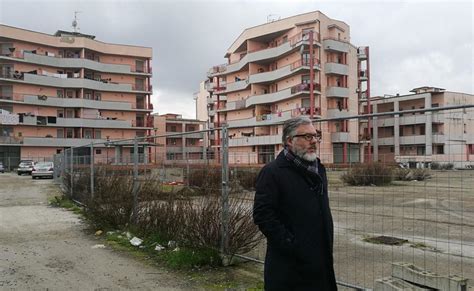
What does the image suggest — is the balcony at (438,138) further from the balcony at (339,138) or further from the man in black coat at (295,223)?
the man in black coat at (295,223)

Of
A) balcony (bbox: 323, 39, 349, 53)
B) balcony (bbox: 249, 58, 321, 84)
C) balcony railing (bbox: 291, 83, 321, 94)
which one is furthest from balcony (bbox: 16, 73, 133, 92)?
balcony (bbox: 323, 39, 349, 53)

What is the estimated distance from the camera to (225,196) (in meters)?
6.30

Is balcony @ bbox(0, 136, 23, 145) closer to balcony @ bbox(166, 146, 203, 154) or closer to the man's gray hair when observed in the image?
balcony @ bbox(166, 146, 203, 154)

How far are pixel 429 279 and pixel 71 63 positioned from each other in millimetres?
70086

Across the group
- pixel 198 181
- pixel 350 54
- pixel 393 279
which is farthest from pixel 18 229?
pixel 350 54

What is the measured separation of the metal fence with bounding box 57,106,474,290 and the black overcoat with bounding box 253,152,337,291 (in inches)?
41.7

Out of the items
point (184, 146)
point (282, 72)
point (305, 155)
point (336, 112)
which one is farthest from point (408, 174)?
point (282, 72)

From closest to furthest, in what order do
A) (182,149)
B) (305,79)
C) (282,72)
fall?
(182,149) < (305,79) < (282,72)

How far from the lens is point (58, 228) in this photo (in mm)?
10406

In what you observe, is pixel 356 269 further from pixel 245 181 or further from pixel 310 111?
pixel 310 111

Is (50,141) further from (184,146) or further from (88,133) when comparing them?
(184,146)

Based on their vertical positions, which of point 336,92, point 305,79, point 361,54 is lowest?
point 336,92

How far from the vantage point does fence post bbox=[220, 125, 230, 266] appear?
248 inches

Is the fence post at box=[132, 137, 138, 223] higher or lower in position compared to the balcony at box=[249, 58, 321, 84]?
lower
